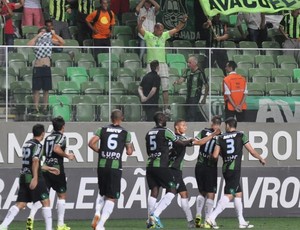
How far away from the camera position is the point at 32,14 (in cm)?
3045

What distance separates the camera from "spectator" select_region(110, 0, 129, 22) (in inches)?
1260

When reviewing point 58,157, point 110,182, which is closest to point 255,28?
point 58,157

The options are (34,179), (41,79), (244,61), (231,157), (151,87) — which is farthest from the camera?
(244,61)

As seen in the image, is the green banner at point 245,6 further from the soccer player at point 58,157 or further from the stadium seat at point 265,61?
the soccer player at point 58,157

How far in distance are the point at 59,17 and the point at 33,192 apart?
8.38m

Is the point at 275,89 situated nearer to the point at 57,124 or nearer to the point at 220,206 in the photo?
the point at 220,206

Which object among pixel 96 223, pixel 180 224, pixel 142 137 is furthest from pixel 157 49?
pixel 96 223

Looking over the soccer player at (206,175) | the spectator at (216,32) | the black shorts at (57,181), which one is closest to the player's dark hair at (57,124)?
the black shorts at (57,181)

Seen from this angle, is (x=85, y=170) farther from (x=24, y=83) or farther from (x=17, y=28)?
(x=17, y=28)

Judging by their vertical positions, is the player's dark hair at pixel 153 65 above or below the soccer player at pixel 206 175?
above

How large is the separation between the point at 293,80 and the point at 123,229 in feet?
20.1

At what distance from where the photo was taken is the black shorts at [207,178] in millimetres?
25719

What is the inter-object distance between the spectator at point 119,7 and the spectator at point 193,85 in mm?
4164

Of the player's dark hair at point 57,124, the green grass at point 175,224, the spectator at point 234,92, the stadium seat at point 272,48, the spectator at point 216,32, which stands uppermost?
the spectator at point 216,32
